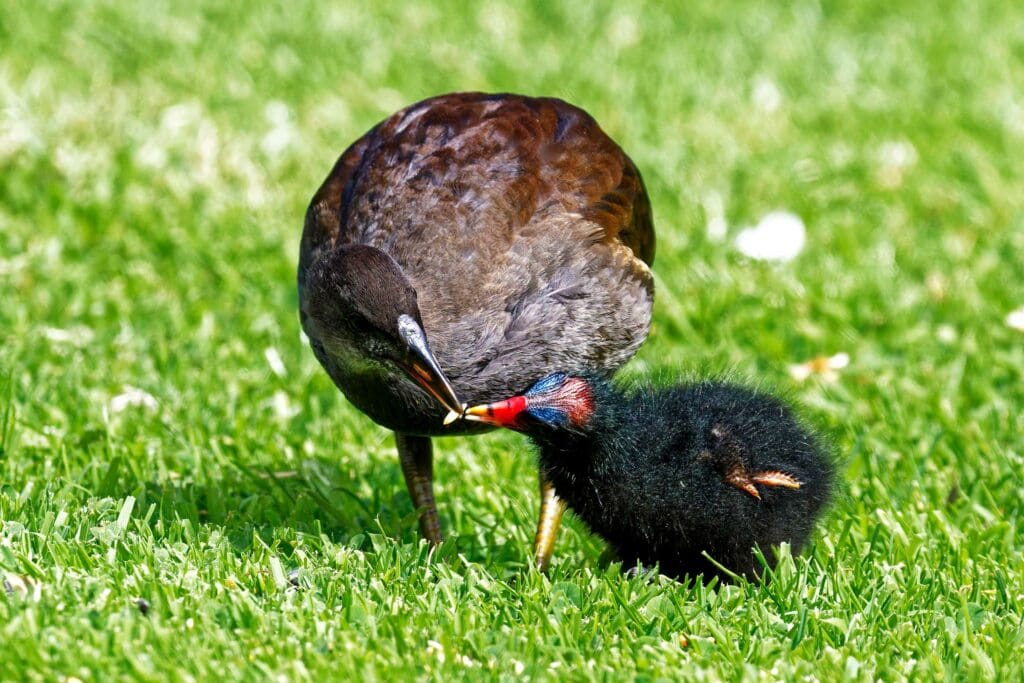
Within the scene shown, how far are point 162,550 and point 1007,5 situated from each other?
857 centimetres

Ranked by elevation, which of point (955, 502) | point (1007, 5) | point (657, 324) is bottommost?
point (955, 502)

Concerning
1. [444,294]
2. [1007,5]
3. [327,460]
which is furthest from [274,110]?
[1007,5]

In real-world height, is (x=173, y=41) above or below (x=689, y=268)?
above

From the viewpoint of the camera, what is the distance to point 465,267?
4.50 m

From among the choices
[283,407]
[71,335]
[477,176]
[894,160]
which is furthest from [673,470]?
[894,160]

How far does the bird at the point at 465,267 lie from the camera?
171 inches

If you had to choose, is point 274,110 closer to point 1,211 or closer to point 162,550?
point 1,211

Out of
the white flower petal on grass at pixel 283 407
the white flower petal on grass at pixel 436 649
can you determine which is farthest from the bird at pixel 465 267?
the white flower petal on grass at pixel 283 407

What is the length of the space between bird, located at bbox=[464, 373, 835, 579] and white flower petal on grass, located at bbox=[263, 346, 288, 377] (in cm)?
191

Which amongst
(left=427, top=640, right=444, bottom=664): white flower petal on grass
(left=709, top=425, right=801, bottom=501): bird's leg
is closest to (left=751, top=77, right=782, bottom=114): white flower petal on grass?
(left=709, top=425, right=801, bottom=501): bird's leg

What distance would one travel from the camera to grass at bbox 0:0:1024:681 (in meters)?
3.73

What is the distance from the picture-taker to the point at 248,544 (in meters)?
4.28

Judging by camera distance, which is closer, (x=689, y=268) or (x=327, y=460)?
(x=327, y=460)

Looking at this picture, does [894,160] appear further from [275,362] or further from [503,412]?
[503,412]
